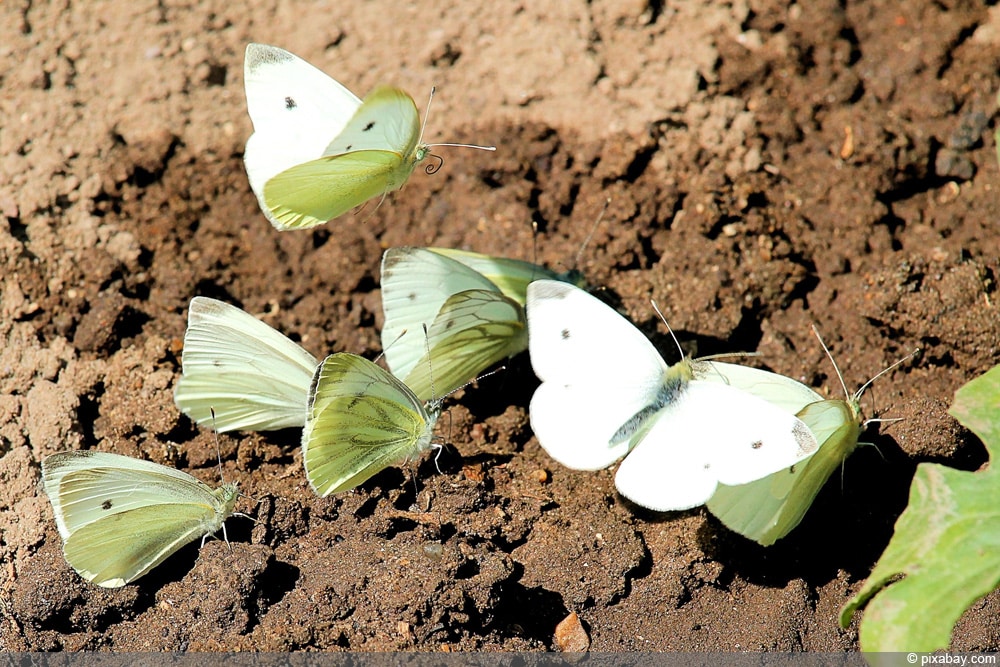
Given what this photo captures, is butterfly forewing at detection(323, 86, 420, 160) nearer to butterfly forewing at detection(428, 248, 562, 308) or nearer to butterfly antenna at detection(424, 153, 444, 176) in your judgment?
butterfly forewing at detection(428, 248, 562, 308)

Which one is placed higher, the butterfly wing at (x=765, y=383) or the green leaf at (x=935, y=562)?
the green leaf at (x=935, y=562)

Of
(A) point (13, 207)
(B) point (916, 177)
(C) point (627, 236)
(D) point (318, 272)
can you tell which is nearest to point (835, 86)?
(B) point (916, 177)

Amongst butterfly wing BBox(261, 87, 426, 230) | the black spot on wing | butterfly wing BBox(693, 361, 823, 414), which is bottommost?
butterfly wing BBox(693, 361, 823, 414)

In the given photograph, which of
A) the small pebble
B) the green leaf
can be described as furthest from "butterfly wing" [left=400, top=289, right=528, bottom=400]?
the green leaf

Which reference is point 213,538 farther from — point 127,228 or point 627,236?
point 627,236

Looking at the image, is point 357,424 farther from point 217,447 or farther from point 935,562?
point 935,562

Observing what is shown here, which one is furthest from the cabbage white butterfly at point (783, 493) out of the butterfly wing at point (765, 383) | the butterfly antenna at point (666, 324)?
the butterfly antenna at point (666, 324)

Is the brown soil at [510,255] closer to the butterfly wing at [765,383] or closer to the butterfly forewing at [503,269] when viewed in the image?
the butterfly forewing at [503,269]
